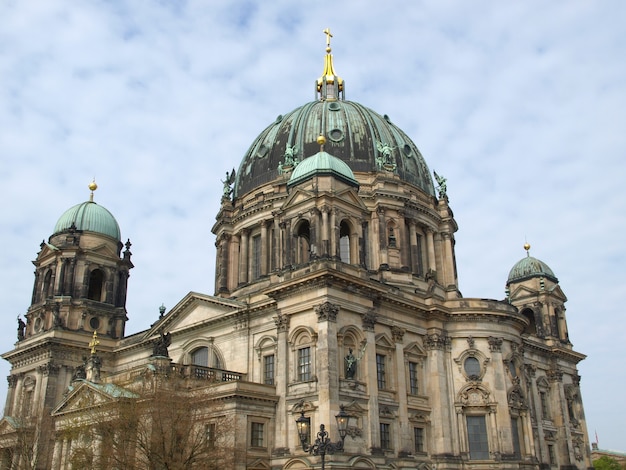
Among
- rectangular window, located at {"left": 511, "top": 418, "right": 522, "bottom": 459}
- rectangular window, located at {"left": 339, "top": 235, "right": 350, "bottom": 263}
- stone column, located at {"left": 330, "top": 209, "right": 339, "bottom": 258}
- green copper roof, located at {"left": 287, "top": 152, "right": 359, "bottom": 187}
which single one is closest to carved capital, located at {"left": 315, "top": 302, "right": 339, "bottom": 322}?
stone column, located at {"left": 330, "top": 209, "right": 339, "bottom": 258}

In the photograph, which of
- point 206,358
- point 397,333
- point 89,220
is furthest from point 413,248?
point 89,220

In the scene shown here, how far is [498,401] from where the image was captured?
43.5 m

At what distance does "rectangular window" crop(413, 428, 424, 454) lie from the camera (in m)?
41.1

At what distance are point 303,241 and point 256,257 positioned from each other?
8.21 metres

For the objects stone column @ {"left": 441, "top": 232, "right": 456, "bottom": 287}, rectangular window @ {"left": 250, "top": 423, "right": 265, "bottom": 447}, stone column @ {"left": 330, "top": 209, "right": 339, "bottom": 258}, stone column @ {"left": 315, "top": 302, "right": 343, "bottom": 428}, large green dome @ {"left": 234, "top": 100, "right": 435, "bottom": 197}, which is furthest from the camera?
stone column @ {"left": 441, "top": 232, "right": 456, "bottom": 287}

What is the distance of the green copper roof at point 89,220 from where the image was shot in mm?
56688

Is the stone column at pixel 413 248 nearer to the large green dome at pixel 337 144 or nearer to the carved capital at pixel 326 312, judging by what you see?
the large green dome at pixel 337 144

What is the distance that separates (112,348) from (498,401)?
29876 millimetres

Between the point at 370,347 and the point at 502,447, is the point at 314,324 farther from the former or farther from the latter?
the point at 502,447

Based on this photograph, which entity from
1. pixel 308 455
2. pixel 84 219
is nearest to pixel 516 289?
pixel 308 455

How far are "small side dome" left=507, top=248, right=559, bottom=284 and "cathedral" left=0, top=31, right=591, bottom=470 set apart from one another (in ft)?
0.53

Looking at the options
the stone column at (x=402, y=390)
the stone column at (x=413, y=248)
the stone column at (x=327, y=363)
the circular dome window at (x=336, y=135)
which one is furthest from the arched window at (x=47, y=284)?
the stone column at (x=402, y=390)

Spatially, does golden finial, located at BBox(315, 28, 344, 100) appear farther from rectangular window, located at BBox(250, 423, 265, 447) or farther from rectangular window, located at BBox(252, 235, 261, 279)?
rectangular window, located at BBox(250, 423, 265, 447)

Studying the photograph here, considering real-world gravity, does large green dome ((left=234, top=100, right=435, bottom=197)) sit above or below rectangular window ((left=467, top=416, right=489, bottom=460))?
above
